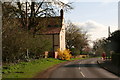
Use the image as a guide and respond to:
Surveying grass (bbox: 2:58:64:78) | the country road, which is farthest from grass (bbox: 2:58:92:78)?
the country road

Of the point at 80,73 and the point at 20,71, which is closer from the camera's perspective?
the point at 20,71

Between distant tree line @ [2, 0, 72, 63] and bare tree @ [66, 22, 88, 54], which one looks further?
bare tree @ [66, 22, 88, 54]

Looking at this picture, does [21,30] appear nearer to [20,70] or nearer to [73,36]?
[20,70]

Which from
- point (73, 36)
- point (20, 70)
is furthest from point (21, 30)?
point (73, 36)

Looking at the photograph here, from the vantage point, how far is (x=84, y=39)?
288 ft

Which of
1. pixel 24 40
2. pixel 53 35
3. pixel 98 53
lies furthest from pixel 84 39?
pixel 24 40

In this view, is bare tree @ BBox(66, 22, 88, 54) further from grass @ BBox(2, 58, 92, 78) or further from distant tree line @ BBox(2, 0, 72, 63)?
grass @ BBox(2, 58, 92, 78)

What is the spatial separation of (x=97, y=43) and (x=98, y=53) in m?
16.2

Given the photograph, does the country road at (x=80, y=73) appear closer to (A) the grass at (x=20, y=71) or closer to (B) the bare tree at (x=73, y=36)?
(A) the grass at (x=20, y=71)

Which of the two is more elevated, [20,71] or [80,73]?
[20,71]

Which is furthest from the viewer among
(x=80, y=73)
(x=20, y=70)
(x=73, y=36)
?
(x=73, y=36)

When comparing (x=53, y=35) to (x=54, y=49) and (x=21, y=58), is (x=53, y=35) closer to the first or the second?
(x=54, y=49)

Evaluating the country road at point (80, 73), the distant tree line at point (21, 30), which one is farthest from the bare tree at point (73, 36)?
the country road at point (80, 73)

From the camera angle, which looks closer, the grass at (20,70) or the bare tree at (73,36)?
the grass at (20,70)
